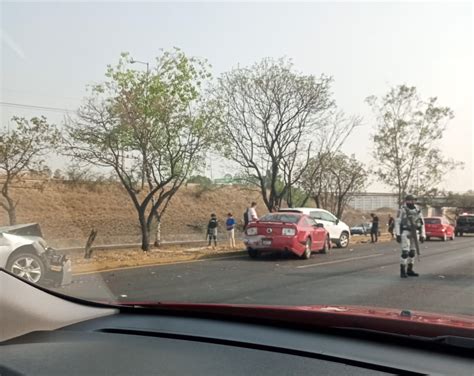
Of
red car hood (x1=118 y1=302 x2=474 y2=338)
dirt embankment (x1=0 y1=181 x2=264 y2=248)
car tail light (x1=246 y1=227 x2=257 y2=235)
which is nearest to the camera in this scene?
red car hood (x1=118 y1=302 x2=474 y2=338)

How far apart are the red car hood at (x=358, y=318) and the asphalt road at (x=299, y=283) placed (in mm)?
3064

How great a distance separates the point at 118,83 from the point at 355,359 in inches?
693

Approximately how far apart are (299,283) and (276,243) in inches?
213

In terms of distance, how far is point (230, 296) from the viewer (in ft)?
29.6

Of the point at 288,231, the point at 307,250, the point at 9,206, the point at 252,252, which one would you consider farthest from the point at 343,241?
the point at 9,206

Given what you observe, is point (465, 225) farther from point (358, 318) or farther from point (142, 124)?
point (358, 318)

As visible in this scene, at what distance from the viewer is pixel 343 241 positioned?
23.7 m

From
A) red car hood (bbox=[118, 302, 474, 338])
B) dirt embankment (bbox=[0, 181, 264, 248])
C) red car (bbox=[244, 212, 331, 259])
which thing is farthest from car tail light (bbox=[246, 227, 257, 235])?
red car hood (bbox=[118, 302, 474, 338])

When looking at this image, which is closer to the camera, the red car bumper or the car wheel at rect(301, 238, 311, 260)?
the red car bumper

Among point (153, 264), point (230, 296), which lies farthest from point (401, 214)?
point (153, 264)

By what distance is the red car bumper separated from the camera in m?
16.0

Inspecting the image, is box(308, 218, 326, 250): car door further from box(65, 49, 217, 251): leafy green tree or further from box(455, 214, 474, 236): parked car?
Answer: box(455, 214, 474, 236): parked car

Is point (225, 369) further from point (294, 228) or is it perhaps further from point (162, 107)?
point (162, 107)

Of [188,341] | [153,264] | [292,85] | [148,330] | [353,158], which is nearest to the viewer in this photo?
[188,341]
